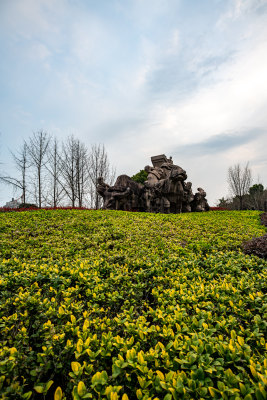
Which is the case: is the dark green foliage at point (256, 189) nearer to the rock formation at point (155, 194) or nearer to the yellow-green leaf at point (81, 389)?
the rock formation at point (155, 194)

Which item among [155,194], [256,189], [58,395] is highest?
[256,189]

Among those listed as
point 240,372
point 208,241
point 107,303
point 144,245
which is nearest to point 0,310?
point 107,303

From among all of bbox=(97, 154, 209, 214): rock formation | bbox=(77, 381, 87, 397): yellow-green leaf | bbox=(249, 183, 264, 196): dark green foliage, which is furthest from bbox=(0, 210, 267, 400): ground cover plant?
bbox=(249, 183, 264, 196): dark green foliage

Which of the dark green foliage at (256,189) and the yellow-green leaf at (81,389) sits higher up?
the dark green foliage at (256,189)

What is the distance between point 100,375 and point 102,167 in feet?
80.3

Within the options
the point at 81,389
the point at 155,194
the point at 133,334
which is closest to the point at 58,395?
the point at 81,389

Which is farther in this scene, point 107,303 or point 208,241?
point 208,241

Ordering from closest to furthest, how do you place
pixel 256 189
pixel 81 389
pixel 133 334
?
1. pixel 81 389
2. pixel 133 334
3. pixel 256 189

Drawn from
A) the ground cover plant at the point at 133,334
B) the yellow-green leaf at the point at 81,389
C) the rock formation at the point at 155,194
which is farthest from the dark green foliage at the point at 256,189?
the yellow-green leaf at the point at 81,389

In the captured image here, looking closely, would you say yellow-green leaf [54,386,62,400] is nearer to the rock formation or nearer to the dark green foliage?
the rock formation

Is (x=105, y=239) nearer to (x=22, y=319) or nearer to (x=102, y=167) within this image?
(x=22, y=319)

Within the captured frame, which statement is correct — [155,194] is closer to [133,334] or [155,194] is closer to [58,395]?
[133,334]

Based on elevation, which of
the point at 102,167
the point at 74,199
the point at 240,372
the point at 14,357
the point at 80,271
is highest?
the point at 102,167

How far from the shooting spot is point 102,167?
82.2ft
